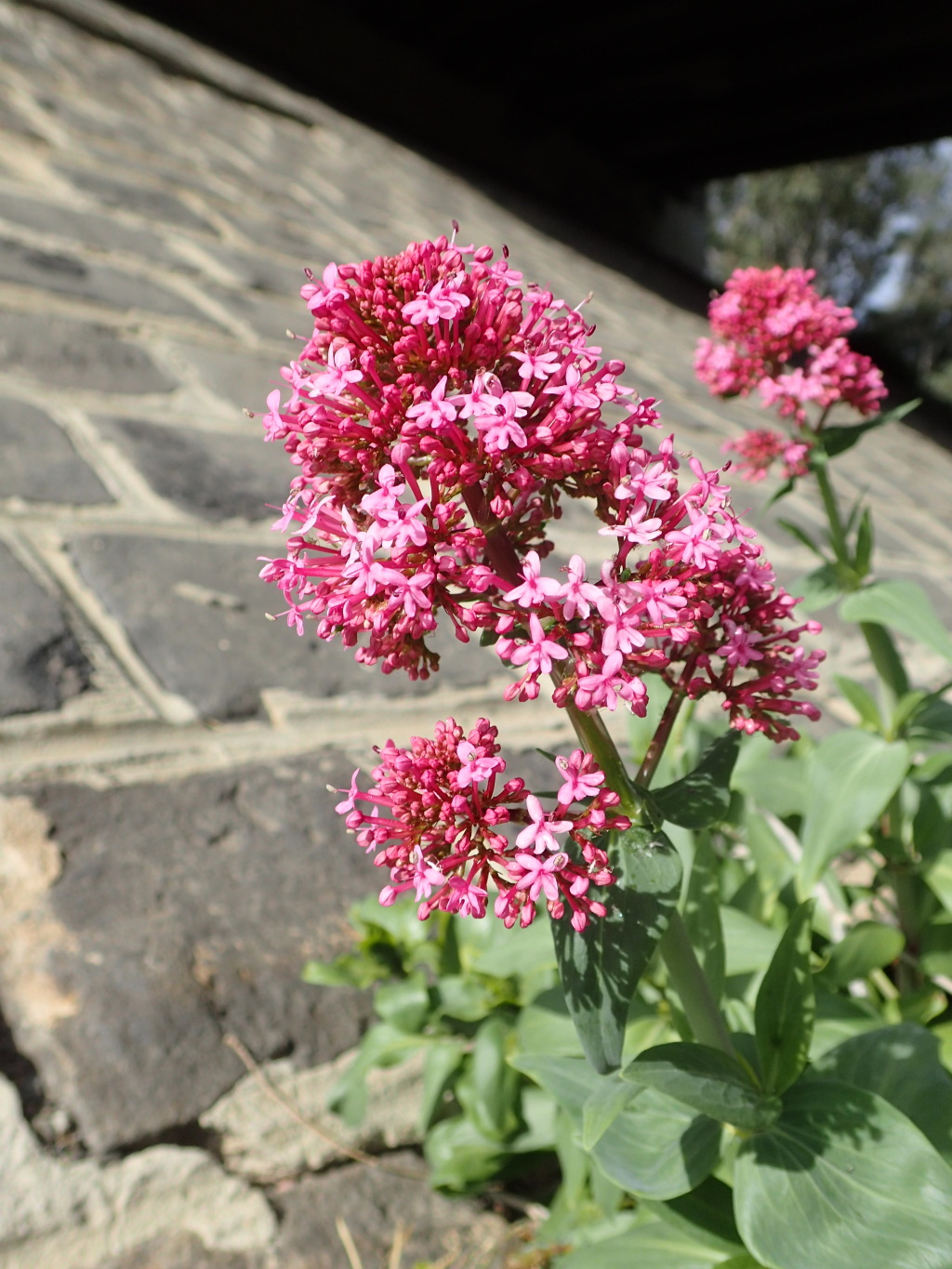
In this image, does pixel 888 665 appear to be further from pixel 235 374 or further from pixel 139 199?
pixel 139 199

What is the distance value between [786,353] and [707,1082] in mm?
1479

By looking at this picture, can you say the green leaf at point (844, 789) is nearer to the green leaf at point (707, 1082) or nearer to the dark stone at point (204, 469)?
the green leaf at point (707, 1082)

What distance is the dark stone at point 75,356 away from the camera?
8.80ft

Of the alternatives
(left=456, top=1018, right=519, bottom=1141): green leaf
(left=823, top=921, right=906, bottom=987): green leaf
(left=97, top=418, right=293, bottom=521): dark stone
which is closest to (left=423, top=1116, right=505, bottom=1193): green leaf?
(left=456, top=1018, right=519, bottom=1141): green leaf

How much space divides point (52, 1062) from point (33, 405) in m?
1.78

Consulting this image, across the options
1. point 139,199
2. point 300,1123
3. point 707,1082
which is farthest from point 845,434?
point 139,199

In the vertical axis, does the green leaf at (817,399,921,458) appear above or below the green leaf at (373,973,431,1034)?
above

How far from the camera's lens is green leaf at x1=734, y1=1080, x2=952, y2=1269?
1.00 m

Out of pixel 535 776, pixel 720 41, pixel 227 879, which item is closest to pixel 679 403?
pixel 535 776

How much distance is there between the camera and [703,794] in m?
1.05

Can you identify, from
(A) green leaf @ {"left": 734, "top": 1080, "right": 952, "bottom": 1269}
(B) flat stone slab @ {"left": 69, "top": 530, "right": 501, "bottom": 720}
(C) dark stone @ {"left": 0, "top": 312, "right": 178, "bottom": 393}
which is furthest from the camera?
(C) dark stone @ {"left": 0, "top": 312, "right": 178, "bottom": 393}

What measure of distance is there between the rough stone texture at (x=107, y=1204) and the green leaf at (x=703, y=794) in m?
0.86

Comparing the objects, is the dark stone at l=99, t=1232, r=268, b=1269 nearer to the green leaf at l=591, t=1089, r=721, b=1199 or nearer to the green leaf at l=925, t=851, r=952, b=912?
the green leaf at l=591, t=1089, r=721, b=1199

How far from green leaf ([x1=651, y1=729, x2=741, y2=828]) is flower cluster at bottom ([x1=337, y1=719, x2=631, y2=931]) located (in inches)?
3.2
